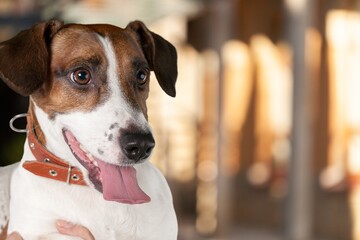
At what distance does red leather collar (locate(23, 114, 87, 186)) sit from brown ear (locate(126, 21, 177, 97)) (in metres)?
0.28

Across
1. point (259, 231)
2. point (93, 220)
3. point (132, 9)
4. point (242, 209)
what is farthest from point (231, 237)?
point (93, 220)

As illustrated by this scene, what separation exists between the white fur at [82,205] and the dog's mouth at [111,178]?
0.06ft

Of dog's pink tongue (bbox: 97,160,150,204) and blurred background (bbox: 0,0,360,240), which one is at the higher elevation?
dog's pink tongue (bbox: 97,160,150,204)

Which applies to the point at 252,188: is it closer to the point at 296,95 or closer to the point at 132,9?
the point at 296,95

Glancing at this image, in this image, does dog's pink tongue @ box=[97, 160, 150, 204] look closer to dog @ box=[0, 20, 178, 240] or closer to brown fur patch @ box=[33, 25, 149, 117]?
dog @ box=[0, 20, 178, 240]

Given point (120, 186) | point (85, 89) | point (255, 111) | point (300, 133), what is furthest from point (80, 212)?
point (255, 111)

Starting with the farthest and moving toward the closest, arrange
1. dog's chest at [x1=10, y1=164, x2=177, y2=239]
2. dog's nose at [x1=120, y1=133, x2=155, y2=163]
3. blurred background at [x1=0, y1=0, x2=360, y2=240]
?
blurred background at [x1=0, y1=0, x2=360, y2=240] → dog's chest at [x1=10, y1=164, x2=177, y2=239] → dog's nose at [x1=120, y1=133, x2=155, y2=163]

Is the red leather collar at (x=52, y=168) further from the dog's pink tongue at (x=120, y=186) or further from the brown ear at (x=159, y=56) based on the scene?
the brown ear at (x=159, y=56)

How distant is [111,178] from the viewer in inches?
62.5

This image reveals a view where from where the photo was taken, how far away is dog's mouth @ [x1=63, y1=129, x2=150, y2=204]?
1579mm

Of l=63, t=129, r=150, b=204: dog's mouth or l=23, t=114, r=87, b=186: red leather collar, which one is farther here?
l=23, t=114, r=87, b=186: red leather collar

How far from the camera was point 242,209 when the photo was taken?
28.5ft

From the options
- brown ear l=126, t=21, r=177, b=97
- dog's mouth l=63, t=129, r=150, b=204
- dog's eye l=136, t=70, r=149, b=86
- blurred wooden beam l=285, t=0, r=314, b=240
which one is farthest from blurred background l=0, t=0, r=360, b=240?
dog's mouth l=63, t=129, r=150, b=204

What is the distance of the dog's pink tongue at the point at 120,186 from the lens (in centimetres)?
158
